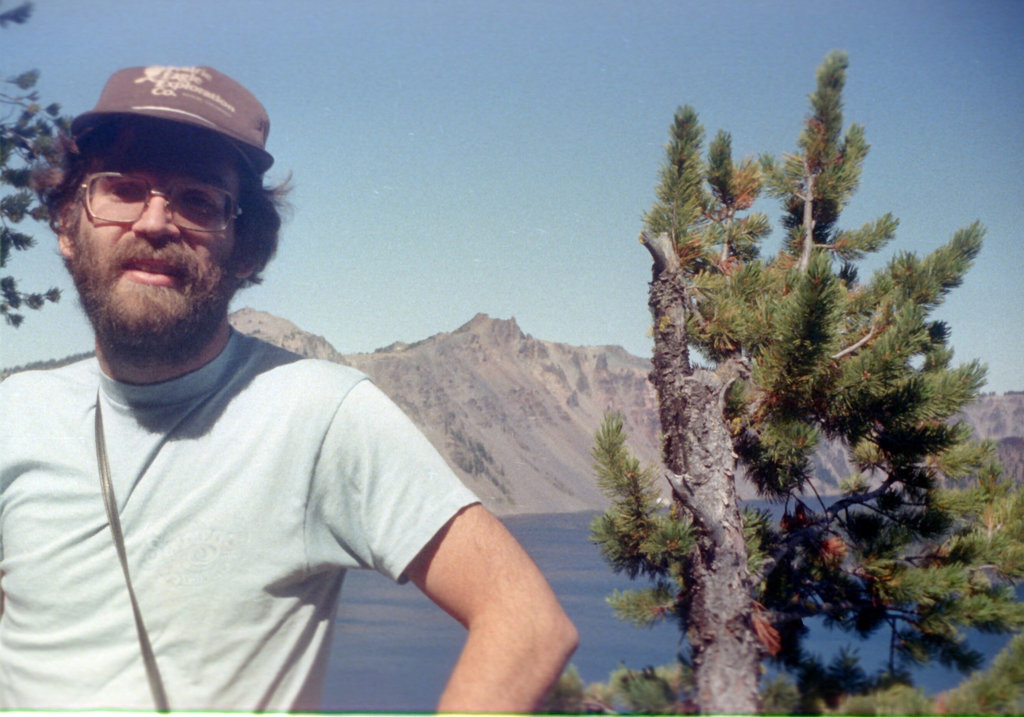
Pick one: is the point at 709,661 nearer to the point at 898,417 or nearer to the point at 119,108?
the point at 898,417

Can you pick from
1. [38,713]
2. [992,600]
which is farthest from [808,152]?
[38,713]

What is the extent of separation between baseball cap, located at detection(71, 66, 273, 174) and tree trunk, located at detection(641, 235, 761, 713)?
765 millimetres

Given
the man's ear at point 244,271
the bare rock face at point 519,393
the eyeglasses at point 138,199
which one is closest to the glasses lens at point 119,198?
the eyeglasses at point 138,199

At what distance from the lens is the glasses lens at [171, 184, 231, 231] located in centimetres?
122

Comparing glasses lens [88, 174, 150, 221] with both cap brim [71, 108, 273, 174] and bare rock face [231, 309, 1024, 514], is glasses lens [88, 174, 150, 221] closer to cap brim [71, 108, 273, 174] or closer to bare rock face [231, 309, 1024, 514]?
cap brim [71, 108, 273, 174]

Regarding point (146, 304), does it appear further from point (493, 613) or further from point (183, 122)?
point (493, 613)

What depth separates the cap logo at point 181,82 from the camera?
1221 mm

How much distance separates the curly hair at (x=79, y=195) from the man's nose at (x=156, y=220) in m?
0.16

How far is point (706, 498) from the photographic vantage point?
3.73ft

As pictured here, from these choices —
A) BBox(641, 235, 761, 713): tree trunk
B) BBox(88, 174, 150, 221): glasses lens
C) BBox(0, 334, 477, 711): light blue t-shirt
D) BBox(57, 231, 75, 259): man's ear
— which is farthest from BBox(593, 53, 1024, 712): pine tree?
BBox(57, 231, 75, 259): man's ear

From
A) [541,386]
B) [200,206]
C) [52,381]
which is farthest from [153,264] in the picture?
[541,386]

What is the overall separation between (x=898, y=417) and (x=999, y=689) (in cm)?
45

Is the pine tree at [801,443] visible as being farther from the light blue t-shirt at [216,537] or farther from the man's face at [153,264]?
the man's face at [153,264]

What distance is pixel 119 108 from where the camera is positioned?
1216mm
